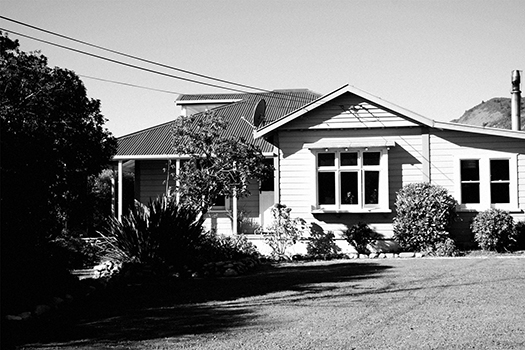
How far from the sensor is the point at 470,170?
1823 cm

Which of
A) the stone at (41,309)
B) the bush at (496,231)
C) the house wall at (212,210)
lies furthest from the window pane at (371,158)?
the stone at (41,309)

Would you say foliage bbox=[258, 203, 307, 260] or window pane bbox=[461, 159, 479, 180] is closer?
foliage bbox=[258, 203, 307, 260]

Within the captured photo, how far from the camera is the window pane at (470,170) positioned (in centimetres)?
1822

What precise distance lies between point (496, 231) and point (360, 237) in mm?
3460

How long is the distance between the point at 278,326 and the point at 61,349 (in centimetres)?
255

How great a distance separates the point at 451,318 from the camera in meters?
8.45

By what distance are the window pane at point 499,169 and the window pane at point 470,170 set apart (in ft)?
1.29

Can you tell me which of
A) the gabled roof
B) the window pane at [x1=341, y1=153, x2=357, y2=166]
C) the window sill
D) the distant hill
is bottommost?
the window sill

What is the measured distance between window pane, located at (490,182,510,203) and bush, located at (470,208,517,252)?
0.94 metres

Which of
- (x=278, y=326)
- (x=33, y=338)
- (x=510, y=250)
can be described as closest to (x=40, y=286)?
(x=33, y=338)

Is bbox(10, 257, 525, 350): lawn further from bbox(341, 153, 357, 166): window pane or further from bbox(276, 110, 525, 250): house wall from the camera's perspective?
bbox(341, 153, 357, 166): window pane

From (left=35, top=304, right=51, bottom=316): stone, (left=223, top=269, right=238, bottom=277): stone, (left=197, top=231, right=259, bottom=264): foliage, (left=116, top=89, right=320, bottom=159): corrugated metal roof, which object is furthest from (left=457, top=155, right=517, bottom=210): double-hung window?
(left=35, top=304, right=51, bottom=316): stone

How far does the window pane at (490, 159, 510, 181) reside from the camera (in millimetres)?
18141

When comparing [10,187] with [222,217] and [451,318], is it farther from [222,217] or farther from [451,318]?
[222,217]
